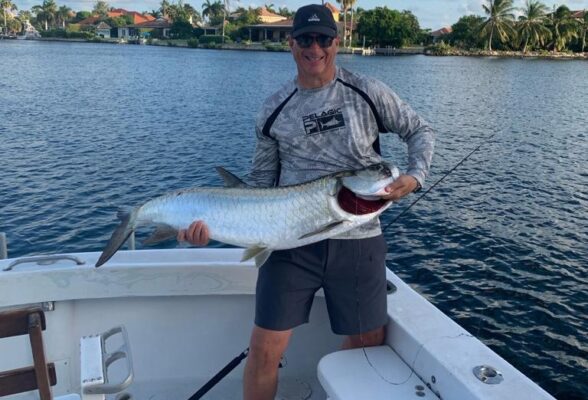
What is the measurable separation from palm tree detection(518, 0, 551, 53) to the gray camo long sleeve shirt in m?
119

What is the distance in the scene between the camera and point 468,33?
117 metres

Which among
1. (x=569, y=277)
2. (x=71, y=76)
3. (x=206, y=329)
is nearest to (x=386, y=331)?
(x=206, y=329)

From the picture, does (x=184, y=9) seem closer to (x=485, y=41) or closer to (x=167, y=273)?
(x=485, y=41)

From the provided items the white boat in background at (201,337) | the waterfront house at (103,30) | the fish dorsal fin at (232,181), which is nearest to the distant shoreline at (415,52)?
the waterfront house at (103,30)

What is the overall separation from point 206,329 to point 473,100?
117ft

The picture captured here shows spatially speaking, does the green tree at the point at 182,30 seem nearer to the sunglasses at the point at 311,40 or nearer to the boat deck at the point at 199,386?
the boat deck at the point at 199,386

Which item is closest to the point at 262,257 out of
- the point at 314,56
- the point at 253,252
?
the point at 253,252

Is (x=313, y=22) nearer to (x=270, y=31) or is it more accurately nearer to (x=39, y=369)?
(x=39, y=369)

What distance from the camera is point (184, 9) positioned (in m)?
182

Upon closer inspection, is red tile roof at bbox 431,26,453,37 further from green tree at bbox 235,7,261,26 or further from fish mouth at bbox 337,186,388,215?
fish mouth at bbox 337,186,388,215

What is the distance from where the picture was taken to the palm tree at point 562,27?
110 m

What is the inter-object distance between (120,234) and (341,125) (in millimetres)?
1669

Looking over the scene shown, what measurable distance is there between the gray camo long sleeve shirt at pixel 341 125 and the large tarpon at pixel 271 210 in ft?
0.68

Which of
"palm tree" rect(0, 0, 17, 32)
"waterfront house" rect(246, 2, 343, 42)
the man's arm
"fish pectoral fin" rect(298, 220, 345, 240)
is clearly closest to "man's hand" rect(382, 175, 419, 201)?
the man's arm
